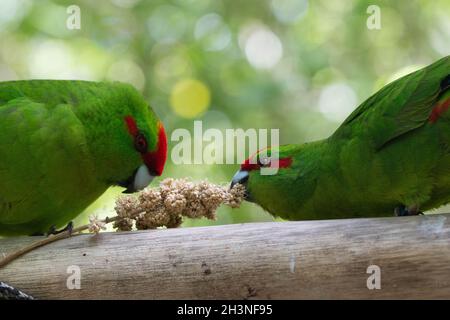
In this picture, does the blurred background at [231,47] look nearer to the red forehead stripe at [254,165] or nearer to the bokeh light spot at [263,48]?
the bokeh light spot at [263,48]

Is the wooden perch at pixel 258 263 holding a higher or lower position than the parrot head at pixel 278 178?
lower

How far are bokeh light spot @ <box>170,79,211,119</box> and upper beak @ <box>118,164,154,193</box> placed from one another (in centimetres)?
199

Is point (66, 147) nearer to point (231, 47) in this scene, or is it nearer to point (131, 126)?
point (131, 126)

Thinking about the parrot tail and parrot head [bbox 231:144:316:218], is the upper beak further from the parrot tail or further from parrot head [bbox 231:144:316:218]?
the parrot tail

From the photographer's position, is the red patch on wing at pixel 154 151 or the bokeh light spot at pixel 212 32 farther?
the bokeh light spot at pixel 212 32

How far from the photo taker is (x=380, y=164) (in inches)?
93.8

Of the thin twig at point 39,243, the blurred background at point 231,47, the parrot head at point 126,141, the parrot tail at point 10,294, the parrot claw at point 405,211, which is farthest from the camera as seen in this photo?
the blurred background at point 231,47

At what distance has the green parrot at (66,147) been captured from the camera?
2.37 metres

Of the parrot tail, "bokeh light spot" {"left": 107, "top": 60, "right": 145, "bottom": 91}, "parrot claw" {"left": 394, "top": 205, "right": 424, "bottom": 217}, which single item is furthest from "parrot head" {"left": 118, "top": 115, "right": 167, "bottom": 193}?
"bokeh light spot" {"left": 107, "top": 60, "right": 145, "bottom": 91}

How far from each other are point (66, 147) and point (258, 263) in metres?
1.04

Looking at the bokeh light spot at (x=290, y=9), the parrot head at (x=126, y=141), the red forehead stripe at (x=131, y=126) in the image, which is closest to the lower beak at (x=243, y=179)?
the parrot head at (x=126, y=141)

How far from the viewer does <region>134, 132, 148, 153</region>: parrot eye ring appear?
2527 mm
